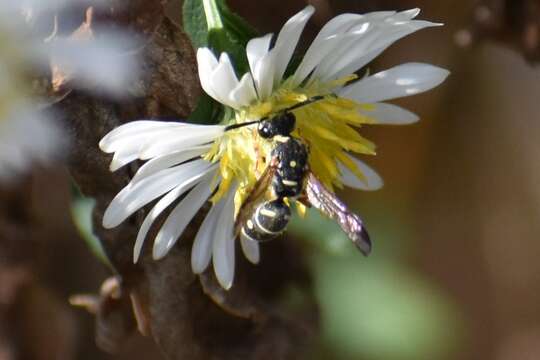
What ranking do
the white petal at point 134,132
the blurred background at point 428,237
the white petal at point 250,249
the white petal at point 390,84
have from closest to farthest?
the white petal at point 134,132 → the white petal at point 390,84 → the white petal at point 250,249 → the blurred background at point 428,237

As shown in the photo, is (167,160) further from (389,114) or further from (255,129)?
(389,114)

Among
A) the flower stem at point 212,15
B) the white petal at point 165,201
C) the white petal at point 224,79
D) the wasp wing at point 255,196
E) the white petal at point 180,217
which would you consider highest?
the flower stem at point 212,15

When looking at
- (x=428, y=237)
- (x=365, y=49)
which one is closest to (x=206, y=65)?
(x=365, y=49)

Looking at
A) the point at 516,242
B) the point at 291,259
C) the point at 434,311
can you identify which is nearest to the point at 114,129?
the point at 291,259

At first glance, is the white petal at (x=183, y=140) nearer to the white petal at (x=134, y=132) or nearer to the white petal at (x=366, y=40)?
the white petal at (x=134, y=132)

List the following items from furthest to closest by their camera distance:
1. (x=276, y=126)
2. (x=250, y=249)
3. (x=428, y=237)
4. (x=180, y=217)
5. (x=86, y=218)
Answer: (x=428, y=237), (x=86, y=218), (x=250, y=249), (x=180, y=217), (x=276, y=126)

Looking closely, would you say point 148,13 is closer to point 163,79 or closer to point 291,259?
point 163,79

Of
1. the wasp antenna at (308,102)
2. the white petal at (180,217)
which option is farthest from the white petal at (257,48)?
the white petal at (180,217)

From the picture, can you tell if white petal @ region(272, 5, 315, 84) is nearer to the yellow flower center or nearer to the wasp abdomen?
the yellow flower center
